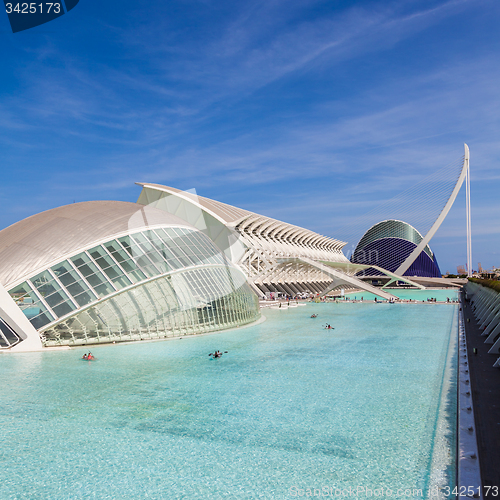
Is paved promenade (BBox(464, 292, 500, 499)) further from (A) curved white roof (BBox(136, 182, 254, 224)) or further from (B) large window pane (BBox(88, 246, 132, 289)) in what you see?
(A) curved white roof (BBox(136, 182, 254, 224))

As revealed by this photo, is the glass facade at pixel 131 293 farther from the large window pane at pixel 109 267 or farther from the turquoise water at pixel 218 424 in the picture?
the turquoise water at pixel 218 424

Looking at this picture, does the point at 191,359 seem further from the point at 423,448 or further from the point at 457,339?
the point at 457,339

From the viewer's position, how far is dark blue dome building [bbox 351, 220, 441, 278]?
334 ft

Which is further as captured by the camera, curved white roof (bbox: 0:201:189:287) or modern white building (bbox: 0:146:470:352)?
curved white roof (bbox: 0:201:189:287)

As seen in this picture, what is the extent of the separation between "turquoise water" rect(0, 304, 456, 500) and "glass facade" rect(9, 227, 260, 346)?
6.48 ft

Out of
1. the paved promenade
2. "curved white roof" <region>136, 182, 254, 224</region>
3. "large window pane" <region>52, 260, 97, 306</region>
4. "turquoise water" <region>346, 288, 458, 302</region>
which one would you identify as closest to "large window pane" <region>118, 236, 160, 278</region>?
"large window pane" <region>52, 260, 97, 306</region>

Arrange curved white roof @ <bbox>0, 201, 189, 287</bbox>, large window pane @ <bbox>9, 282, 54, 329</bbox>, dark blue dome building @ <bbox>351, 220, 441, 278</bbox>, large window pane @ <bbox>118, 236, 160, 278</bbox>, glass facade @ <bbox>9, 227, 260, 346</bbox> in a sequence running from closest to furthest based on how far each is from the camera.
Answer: large window pane @ <bbox>9, 282, 54, 329</bbox>, glass facade @ <bbox>9, 227, 260, 346</bbox>, curved white roof @ <bbox>0, 201, 189, 287</bbox>, large window pane @ <bbox>118, 236, 160, 278</bbox>, dark blue dome building @ <bbox>351, 220, 441, 278</bbox>

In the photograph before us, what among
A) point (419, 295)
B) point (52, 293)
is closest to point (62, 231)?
point (52, 293)

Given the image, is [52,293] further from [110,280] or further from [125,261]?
[125,261]

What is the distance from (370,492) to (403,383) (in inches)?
246

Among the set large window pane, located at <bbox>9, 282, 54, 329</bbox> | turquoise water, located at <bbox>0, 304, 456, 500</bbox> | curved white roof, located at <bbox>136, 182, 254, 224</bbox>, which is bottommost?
turquoise water, located at <bbox>0, 304, 456, 500</bbox>

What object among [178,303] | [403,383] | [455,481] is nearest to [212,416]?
[455,481]

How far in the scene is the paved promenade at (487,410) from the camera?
632 centimetres

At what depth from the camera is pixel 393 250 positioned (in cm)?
10588
